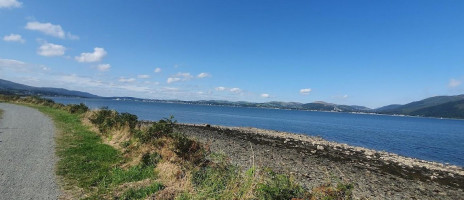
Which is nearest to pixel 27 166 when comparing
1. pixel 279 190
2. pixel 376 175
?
pixel 279 190

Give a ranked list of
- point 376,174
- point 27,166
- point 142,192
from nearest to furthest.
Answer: point 142,192 → point 27,166 → point 376,174

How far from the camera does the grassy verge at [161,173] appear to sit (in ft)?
28.0

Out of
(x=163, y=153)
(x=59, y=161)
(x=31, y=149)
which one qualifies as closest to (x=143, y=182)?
(x=163, y=153)

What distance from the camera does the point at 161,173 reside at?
41.2 feet

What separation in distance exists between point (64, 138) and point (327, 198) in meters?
21.1

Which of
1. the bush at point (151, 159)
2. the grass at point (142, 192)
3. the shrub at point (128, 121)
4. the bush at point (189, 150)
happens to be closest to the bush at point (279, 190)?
the grass at point (142, 192)

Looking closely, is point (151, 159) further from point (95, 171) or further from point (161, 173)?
point (95, 171)

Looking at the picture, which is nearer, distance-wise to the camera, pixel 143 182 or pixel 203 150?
pixel 143 182

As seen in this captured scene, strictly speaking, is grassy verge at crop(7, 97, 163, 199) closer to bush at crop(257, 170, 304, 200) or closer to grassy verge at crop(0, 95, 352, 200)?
grassy verge at crop(0, 95, 352, 200)

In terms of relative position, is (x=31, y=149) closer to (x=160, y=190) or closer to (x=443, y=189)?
(x=160, y=190)

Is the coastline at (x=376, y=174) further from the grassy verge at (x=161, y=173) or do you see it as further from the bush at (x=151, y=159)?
the bush at (x=151, y=159)

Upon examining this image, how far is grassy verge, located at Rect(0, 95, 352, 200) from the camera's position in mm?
8531

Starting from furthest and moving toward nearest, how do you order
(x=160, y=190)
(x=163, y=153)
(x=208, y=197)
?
1. (x=163, y=153)
2. (x=160, y=190)
3. (x=208, y=197)

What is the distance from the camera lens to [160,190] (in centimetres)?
1037
